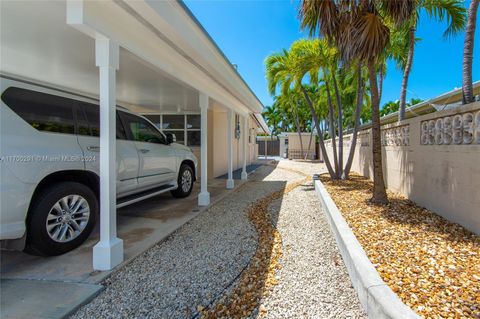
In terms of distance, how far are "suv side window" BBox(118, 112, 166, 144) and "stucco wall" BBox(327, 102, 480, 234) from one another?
16.6 feet

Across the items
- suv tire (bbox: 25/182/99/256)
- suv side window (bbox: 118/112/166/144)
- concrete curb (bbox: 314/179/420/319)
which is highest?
suv side window (bbox: 118/112/166/144)

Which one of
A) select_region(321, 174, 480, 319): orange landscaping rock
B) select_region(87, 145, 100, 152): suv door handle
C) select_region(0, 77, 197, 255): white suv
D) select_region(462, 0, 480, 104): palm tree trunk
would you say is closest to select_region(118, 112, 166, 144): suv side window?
select_region(0, 77, 197, 255): white suv

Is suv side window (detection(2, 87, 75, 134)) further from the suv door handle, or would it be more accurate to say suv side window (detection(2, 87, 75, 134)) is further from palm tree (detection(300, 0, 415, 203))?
palm tree (detection(300, 0, 415, 203))

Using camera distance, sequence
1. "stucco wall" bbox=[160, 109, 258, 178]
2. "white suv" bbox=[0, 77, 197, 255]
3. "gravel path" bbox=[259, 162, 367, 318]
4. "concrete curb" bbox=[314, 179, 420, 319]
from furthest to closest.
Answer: "stucco wall" bbox=[160, 109, 258, 178]
"white suv" bbox=[0, 77, 197, 255]
"gravel path" bbox=[259, 162, 367, 318]
"concrete curb" bbox=[314, 179, 420, 319]

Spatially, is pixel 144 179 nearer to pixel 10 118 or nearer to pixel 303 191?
pixel 10 118

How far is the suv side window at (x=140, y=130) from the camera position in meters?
5.03

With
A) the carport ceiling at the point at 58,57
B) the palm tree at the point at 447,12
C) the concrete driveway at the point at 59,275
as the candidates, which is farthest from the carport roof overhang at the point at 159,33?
the palm tree at the point at 447,12

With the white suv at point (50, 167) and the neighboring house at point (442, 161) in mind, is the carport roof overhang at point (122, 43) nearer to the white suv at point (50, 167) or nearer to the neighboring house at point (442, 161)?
the white suv at point (50, 167)

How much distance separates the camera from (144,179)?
201 inches

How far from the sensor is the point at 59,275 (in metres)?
3.04

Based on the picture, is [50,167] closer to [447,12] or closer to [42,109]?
[42,109]

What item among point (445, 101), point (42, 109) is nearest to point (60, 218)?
point (42, 109)

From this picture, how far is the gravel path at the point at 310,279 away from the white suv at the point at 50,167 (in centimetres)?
256

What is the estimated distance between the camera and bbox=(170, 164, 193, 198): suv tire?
22.4 feet
